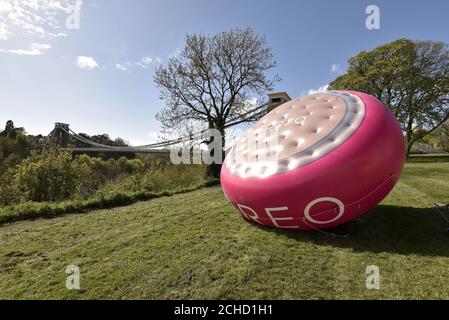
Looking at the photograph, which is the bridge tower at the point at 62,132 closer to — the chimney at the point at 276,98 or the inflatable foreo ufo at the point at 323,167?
the chimney at the point at 276,98

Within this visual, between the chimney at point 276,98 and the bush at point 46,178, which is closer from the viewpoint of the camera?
the bush at point 46,178

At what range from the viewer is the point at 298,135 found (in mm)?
3947

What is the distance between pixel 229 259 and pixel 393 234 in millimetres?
2609

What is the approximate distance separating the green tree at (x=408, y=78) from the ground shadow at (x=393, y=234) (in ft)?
60.3

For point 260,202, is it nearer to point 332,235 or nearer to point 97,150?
point 332,235

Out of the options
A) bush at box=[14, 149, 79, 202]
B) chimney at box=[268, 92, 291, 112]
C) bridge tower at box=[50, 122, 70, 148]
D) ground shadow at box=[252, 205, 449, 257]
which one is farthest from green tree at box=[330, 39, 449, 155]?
bridge tower at box=[50, 122, 70, 148]

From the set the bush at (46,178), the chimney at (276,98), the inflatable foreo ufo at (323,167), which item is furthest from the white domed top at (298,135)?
the chimney at (276,98)

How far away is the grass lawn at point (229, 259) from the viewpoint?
8.82 feet

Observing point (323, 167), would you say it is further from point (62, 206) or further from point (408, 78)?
point (408, 78)

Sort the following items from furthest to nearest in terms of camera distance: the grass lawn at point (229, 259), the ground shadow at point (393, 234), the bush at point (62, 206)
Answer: the bush at point (62, 206)
the ground shadow at point (393, 234)
the grass lawn at point (229, 259)

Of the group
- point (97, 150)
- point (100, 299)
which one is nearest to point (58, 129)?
point (97, 150)

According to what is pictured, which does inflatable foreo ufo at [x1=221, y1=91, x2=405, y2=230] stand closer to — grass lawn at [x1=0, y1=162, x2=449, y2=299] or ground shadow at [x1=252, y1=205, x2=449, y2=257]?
ground shadow at [x1=252, y1=205, x2=449, y2=257]

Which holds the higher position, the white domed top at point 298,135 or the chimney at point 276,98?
the chimney at point 276,98
